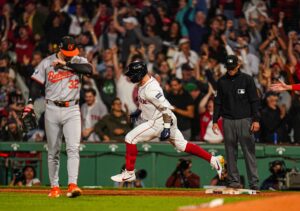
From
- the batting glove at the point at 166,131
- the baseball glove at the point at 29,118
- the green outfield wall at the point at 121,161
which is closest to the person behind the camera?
the batting glove at the point at 166,131

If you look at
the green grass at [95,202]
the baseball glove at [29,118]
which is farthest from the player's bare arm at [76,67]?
the green grass at [95,202]

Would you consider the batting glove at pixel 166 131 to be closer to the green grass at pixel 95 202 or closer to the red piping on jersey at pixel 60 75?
the green grass at pixel 95 202

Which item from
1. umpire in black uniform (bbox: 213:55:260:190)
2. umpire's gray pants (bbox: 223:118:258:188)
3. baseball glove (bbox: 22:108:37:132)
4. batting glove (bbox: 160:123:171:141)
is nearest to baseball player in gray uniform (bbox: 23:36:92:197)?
baseball glove (bbox: 22:108:37:132)

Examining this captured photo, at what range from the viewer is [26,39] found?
68.7ft

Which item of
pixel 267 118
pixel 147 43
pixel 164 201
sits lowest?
pixel 164 201

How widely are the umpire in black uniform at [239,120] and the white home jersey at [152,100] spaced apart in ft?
3.68

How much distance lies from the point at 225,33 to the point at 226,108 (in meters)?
5.90

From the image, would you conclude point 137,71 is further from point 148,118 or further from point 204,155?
point 204,155

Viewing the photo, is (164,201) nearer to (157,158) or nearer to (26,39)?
(157,158)

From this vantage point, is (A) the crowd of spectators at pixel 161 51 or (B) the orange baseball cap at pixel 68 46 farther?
(A) the crowd of spectators at pixel 161 51

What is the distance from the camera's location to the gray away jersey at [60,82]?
524 inches

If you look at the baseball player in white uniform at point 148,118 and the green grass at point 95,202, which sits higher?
the baseball player in white uniform at point 148,118

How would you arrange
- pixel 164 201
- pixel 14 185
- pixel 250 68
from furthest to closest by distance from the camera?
pixel 250 68 → pixel 14 185 → pixel 164 201

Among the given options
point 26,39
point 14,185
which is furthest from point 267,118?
point 26,39
